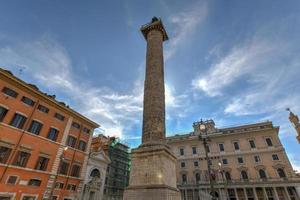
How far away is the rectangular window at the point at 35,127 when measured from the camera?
18.8 m

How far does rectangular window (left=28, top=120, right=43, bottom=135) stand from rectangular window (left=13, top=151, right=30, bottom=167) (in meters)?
2.34

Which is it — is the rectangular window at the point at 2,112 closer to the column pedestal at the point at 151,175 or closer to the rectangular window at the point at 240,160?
the column pedestal at the point at 151,175

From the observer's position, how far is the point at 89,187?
23.8m

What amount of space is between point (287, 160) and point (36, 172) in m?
38.0

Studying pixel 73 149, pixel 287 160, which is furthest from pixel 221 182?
pixel 73 149

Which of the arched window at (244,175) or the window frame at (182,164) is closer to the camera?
the arched window at (244,175)

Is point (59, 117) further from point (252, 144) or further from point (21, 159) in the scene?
point (252, 144)

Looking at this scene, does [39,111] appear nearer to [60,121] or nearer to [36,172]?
[60,121]

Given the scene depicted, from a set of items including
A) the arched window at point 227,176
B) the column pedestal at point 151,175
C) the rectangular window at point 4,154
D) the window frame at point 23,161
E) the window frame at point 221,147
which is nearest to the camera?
the column pedestal at point 151,175

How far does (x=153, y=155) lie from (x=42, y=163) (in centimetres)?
1541

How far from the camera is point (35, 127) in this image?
758 inches

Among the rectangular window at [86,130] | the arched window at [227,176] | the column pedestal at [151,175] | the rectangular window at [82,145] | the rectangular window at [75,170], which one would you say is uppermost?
the rectangular window at [86,130]

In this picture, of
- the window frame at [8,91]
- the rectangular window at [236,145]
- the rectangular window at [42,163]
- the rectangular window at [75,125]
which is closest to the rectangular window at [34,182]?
the rectangular window at [42,163]

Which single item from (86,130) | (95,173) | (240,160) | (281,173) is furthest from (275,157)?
(86,130)
